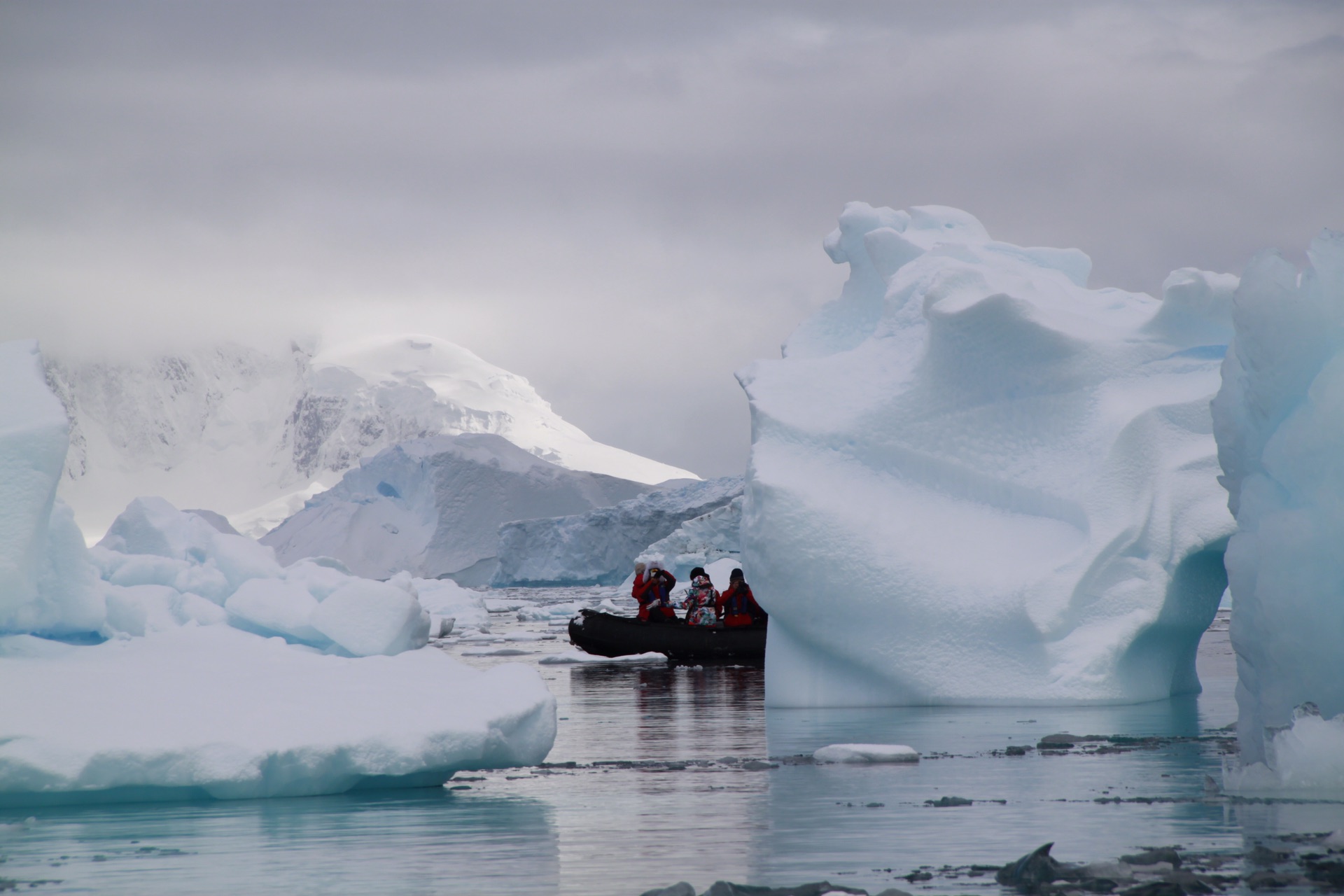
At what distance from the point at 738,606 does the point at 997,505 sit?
6.15 metres

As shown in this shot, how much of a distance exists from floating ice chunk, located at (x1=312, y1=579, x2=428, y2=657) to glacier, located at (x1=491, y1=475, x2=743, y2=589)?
3353cm

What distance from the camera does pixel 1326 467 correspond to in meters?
5.74

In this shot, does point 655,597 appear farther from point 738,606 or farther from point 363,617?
point 363,617

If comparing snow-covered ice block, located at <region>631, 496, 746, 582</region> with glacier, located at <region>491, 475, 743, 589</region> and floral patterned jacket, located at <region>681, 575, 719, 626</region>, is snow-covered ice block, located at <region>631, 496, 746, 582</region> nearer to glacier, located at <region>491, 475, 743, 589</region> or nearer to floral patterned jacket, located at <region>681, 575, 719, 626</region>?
glacier, located at <region>491, 475, 743, 589</region>

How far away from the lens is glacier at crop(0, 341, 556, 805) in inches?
227

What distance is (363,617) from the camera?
8.61 meters

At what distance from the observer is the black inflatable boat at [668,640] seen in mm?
15961

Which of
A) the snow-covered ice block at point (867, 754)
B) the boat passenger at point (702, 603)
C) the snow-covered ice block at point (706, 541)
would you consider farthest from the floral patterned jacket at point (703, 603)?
the snow-covered ice block at point (706, 541)

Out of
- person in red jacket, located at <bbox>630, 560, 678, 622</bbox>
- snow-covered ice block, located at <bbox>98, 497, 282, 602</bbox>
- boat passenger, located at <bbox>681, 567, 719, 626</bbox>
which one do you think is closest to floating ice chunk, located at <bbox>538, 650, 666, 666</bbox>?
person in red jacket, located at <bbox>630, 560, 678, 622</bbox>

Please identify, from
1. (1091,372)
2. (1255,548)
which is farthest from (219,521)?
(1255,548)

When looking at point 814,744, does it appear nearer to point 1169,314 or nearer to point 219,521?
point 1169,314

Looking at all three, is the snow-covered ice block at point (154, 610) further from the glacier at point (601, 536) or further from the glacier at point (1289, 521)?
the glacier at point (601, 536)

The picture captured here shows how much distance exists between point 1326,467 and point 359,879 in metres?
3.97

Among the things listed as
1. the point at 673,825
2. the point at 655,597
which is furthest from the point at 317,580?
the point at 655,597
